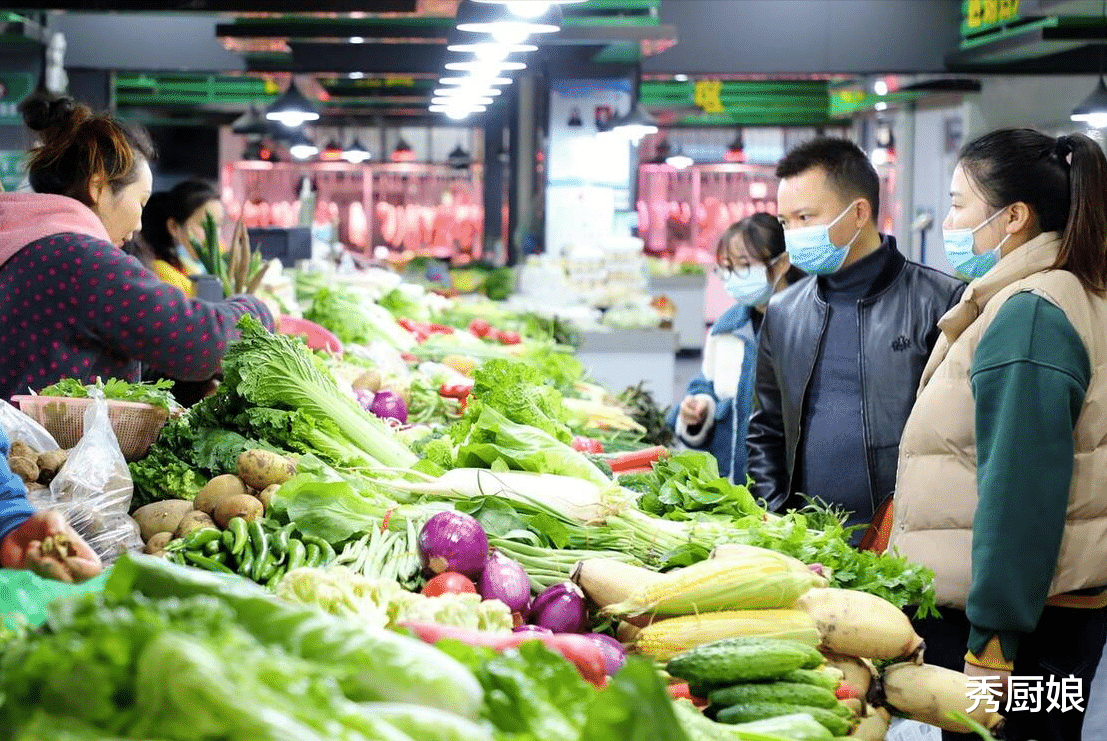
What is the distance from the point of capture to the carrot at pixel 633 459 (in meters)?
4.23

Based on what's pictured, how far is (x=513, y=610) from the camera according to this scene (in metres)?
2.43

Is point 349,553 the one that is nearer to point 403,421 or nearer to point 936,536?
point 936,536

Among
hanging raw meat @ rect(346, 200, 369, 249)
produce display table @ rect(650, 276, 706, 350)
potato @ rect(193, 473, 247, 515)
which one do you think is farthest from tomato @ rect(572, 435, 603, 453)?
hanging raw meat @ rect(346, 200, 369, 249)

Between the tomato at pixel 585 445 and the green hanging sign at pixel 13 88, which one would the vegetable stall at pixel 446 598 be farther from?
the green hanging sign at pixel 13 88

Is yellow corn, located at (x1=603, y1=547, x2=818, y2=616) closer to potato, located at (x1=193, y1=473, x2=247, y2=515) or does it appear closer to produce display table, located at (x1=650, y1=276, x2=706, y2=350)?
potato, located at (x1=193, y1=473, x2=247, y2=515)

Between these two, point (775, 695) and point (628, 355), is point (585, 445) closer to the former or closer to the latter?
point (775, 695)

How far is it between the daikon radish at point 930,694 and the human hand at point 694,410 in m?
2.92

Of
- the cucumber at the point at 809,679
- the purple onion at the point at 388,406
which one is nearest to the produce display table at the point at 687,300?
the purple onion at the point at 388,406

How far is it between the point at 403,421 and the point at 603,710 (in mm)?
3595

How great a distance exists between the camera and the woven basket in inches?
123

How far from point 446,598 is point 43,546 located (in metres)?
0.59

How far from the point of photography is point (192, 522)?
2.84 metres

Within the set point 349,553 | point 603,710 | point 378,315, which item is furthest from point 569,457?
point 378,315

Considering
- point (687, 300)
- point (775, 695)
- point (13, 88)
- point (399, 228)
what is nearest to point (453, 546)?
point (775, 695)
